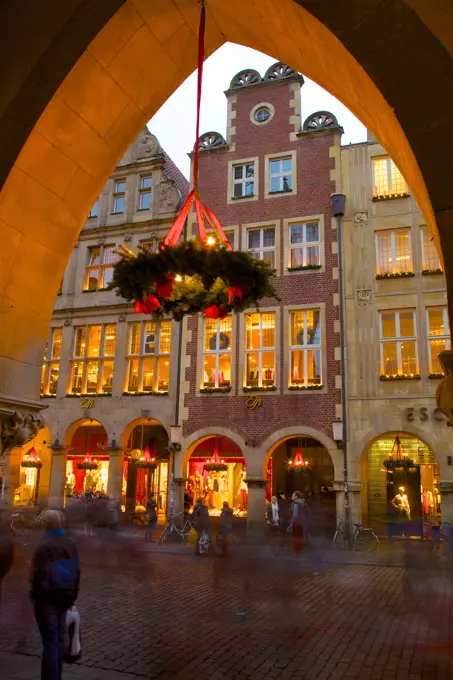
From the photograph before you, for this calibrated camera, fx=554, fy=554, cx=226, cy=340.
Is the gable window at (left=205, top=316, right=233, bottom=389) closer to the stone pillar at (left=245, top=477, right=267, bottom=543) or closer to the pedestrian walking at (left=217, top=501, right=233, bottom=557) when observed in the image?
the stone pillar at (left=245, top=477, right=267, bottom=543)

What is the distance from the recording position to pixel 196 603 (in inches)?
368

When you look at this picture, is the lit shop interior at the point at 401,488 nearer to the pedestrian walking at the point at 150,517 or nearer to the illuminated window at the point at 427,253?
the illuminated window at the point at 427,253

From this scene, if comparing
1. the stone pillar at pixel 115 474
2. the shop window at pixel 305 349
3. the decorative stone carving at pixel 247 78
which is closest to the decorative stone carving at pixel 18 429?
the shop window at pixel 305 349

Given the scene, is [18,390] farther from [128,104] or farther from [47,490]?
[47,490]

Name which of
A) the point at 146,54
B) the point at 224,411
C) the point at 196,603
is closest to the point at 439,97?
the point at 146,54

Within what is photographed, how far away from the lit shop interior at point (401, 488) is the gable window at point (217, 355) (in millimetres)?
6124

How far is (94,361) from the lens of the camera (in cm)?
2361

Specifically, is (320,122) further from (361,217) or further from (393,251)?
(393,251)

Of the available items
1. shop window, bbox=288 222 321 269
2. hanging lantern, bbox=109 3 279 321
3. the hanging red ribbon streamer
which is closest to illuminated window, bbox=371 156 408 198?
shop window, bbox=288 222 321 269

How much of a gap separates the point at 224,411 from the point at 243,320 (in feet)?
11.7

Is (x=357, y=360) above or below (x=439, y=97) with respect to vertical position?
above

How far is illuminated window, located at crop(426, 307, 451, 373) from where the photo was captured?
18.5 metres

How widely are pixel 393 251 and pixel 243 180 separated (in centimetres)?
691

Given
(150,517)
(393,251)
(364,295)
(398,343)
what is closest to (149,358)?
(150,517)
